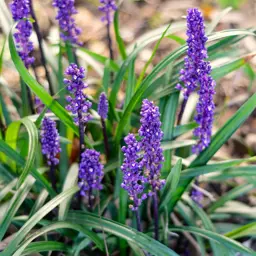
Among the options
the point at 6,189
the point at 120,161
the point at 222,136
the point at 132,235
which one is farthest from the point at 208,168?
the point at 6,189

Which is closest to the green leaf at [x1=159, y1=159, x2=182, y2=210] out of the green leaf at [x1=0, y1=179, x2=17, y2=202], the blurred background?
the green leaf at [x1=0, y1=179, x2=17, y2=202]

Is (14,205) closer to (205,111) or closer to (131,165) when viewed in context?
(131,165)

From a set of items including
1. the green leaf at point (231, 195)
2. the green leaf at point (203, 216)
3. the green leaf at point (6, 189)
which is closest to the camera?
the green leaf at point (6, 189)

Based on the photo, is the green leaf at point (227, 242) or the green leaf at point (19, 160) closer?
the green leaf at point (227, 242)

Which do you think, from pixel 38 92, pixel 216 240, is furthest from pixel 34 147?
pixel 216 240

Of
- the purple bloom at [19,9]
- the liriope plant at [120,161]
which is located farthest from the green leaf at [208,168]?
the purple bloom at [19,9]

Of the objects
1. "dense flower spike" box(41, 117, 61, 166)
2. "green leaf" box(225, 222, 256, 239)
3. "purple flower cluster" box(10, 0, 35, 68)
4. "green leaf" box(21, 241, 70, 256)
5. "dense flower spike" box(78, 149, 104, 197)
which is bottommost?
"green leaf" box(21, 241, 70, 256)

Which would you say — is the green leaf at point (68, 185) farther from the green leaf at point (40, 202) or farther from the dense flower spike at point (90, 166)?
the dense flower spike at point (90, 166)

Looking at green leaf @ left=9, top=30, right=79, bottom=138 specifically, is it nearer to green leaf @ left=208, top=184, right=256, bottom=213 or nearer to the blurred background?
green leaf @ left=208, top=184, right=256, bottom=213
